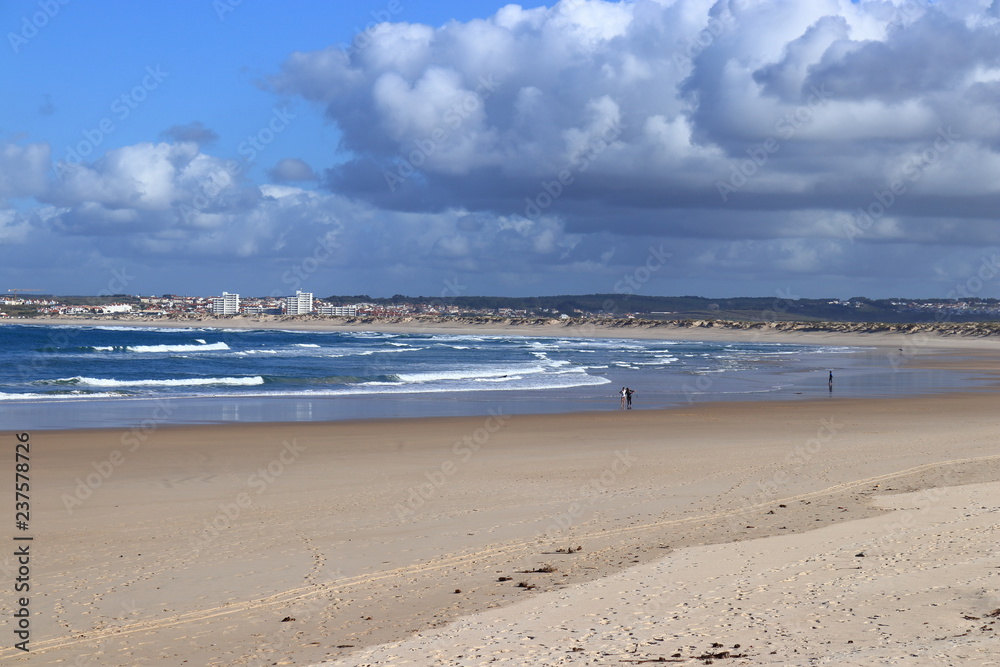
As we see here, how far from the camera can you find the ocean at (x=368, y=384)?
2600 cm

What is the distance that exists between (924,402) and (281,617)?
92.5 ft

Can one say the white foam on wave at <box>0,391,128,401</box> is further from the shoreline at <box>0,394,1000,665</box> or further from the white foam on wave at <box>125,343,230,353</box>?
the white foam on wave at <box>125,343,230,353</box>

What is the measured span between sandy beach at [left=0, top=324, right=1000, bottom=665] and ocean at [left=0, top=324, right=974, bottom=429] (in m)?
8.46

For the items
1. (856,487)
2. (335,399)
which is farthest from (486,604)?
(335,399)

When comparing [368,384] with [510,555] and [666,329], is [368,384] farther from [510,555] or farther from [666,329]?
[666,329]

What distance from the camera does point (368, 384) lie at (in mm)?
37562

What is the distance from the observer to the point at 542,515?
1108 cm

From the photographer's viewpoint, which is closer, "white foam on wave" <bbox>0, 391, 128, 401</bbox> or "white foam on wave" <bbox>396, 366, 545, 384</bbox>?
"white foam on wave" <bbox>0, 391, 128, 401</bbox>

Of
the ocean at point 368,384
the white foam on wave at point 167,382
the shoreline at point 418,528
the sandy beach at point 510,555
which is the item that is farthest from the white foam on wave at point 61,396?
the sandy beach at point 510,555

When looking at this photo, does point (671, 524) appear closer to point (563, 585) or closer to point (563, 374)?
point (563, 585)

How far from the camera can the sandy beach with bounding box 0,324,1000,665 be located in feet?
20.4

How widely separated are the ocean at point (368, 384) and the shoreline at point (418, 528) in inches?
238

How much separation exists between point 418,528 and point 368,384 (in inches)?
1090

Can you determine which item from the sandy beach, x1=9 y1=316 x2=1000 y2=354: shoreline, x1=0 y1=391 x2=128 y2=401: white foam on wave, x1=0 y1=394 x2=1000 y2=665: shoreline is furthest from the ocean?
x1=9 y1=316 x2=1000 y2=354: shoreline
